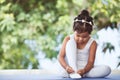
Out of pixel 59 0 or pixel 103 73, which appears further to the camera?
pixel 59 0

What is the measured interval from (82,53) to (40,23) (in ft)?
4.27

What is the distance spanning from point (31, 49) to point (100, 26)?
0.76 m

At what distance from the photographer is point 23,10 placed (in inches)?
137

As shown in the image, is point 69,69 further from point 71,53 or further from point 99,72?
point 99,72

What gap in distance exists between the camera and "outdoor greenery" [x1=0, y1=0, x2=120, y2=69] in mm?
3371

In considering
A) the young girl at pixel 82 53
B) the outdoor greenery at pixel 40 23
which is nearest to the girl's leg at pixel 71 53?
the young girl at pixel 82 53

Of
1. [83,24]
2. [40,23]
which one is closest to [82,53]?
[83,24]

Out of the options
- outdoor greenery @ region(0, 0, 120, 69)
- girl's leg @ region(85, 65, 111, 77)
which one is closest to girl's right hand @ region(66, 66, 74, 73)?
girl's leg @ region(85, 65, 111, 77)

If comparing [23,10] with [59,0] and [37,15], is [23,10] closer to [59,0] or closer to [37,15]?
[37,15]

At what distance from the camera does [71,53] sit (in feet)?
6.88

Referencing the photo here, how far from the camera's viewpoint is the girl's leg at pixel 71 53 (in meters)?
2.08

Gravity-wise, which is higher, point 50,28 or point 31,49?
point 50,28

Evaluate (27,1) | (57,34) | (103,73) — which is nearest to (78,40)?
(103,73)

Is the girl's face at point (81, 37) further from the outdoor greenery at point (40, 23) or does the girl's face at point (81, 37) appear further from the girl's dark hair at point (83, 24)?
the outdoor greenery at point (40, 23)
